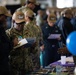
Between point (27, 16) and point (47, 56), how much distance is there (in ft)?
5.21

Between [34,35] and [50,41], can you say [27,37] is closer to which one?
[34,35]

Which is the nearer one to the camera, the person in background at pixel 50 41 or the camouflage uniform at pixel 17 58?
the camouflage uniform at pixel 17 58

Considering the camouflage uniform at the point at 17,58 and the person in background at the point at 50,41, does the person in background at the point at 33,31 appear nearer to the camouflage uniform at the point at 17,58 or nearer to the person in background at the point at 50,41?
the camouflage uniform at the point at 17,58

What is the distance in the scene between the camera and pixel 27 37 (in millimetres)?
4418

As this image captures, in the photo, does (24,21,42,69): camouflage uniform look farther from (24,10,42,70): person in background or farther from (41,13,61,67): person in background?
(41,13,61,67): person in background

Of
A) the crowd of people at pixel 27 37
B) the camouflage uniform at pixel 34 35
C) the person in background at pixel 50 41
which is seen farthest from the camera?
the person in background at pixel 50 41

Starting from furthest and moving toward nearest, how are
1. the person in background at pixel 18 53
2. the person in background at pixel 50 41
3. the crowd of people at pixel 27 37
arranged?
1. the person in background at pixel 50 41
2. the person in background at pixel 18 53
3. the crowd of people at pixel 27 37

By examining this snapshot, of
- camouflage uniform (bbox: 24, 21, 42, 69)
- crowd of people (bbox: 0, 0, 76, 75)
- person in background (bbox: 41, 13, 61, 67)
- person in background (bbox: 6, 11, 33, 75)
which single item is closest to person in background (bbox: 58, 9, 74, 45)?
crowd of people (bbox: 0, 0, 76, 75)

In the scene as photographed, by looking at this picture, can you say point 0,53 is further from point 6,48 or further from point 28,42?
point 28,42

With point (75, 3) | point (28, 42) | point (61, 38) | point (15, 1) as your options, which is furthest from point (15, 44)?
point (75, 3)

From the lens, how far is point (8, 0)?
39.3ft

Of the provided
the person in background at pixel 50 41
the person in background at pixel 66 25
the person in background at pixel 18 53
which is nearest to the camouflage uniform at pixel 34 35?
the person in background at pixel 18 53

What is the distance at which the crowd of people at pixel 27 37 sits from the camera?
3.42 m

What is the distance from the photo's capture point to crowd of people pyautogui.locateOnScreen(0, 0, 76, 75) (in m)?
3.42
